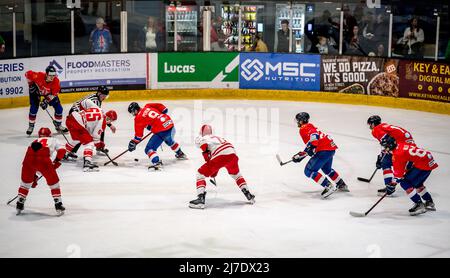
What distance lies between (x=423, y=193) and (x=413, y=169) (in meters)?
0.47

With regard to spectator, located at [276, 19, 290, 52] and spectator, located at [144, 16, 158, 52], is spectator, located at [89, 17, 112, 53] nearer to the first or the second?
spectator, located at [144, 16, 158, 52]

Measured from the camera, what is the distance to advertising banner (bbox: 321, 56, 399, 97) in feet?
60.0

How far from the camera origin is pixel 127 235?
386 inches

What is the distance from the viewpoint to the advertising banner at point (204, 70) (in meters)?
19.1

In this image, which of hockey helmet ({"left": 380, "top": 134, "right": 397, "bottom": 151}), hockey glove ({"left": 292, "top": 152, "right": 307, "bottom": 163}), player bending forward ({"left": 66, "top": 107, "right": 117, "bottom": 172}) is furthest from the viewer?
player bending forward ({"left": 66, "top": 107, "right": 117, "bottom": 172})

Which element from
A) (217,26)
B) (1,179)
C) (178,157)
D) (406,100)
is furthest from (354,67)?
(1,179)

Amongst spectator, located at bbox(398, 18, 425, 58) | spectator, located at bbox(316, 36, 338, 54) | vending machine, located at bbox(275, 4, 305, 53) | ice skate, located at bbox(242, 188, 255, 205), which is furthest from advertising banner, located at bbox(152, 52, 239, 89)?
ice skate, located at bbox(242, 188, 255, 205)

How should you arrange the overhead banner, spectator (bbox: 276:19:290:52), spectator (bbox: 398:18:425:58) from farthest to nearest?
spectator (bbox: 276:19:290:52), spectator (bbox: 398:18:425:58), the overhead banner

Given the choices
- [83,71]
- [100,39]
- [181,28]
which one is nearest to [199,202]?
[83,71]

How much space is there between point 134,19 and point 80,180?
828 cm

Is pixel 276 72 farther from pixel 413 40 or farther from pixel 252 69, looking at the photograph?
pixel 413 40

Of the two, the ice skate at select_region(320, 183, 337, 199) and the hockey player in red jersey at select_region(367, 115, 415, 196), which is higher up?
the hockey player in red jersey at select_region(367, 115, 415, 196)

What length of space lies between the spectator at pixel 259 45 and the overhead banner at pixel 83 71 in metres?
2.44

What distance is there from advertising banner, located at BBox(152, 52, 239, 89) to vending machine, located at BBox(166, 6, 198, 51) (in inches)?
9.2
